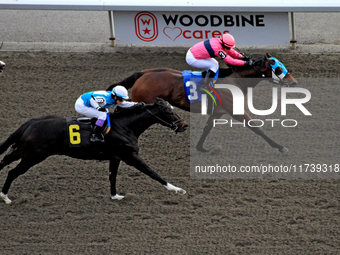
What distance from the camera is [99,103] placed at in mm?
7062

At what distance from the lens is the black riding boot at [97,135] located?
7020 millimetres

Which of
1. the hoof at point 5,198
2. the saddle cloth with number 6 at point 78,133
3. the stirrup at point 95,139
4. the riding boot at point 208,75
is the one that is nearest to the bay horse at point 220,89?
the riding boot at point 208,75

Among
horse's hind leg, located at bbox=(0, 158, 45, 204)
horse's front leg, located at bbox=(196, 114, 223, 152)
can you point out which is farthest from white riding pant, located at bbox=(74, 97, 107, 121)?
horse's front leg, located at bbox=(196, 114, 223, 152)

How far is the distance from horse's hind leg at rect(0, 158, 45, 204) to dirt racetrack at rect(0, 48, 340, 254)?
0.71 ft

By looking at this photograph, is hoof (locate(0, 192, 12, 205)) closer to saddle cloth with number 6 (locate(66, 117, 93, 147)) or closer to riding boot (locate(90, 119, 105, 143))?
saddle cloth with number 6 (locate(66, 117, 93, 147))

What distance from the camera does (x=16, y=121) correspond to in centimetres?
973

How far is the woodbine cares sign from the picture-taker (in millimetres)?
12188

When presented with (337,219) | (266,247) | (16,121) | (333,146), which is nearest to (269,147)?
(333,146)

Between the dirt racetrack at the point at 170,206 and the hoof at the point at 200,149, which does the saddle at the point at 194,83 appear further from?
the dirt racetrack at the point at 170,206

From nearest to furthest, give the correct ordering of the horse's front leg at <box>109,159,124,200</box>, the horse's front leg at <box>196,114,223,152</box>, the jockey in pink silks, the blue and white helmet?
1. the blue and white helmet
2. the horse's front leg at <box>109,159,124,200</box>
3. the jockey in pink silks
4. the horse's front leg at <box>196,114,223,152</box>

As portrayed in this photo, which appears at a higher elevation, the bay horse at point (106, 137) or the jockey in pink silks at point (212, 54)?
the jockey in pink silks at point (212, 54)

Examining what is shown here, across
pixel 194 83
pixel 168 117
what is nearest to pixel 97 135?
pixel 168 117

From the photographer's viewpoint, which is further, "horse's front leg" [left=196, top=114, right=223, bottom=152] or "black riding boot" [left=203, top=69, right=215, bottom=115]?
"horse's front leg" [left=196, top=114, right=223, bottom=152]

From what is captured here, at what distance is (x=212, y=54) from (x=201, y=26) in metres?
4.07
